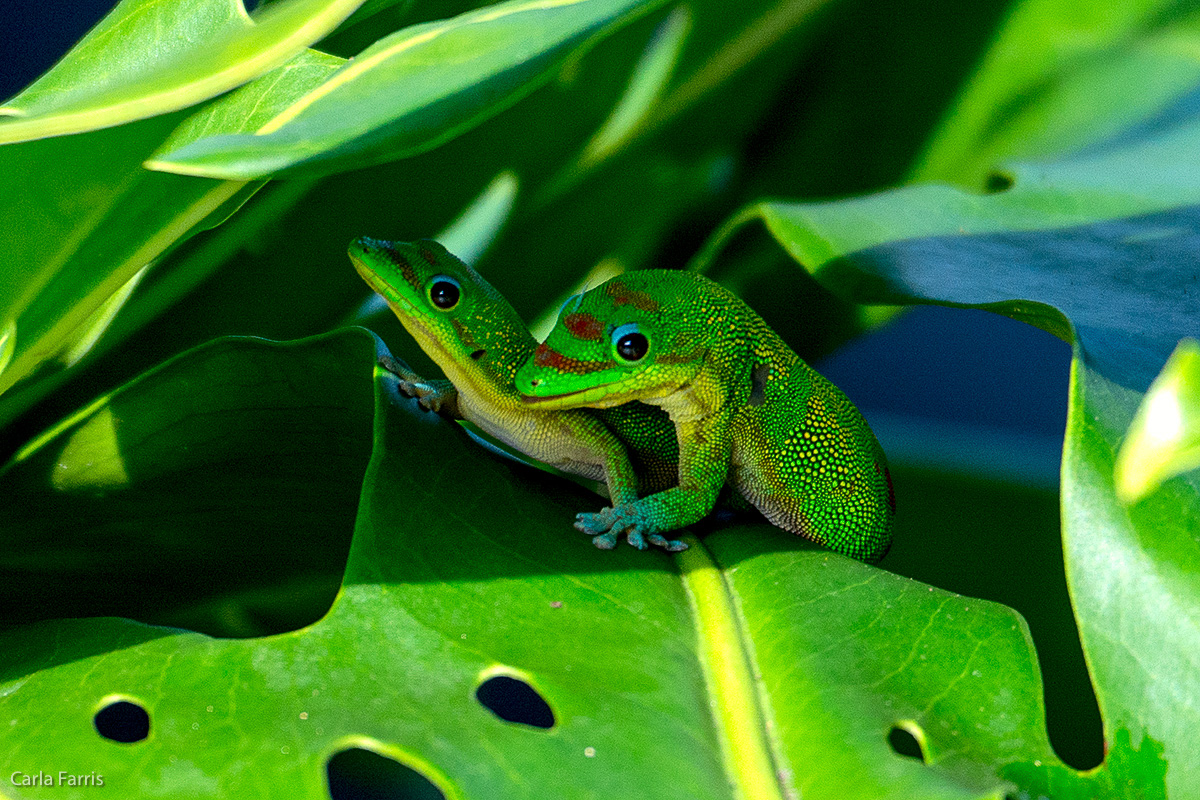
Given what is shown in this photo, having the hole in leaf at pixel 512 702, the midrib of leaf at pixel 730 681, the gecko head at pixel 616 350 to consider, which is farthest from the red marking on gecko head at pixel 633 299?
the hole in leaf at pixel 512 702

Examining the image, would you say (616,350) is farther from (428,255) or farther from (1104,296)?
(1104,296)

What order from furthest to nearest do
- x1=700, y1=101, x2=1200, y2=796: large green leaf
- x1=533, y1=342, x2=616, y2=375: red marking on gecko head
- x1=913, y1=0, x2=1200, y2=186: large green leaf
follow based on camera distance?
1. x1=913, y1=0, x2=1200, y2=186: large green leaf
2. x1=533, y1=342, x2=616, y2=375: red marking on gecko head
3. x1=700, y1=101, x2=1200, y2=796: large green leaf

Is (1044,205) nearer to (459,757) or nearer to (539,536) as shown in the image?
(539,536)

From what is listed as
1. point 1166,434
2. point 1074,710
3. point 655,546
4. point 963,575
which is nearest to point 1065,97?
point 963,575

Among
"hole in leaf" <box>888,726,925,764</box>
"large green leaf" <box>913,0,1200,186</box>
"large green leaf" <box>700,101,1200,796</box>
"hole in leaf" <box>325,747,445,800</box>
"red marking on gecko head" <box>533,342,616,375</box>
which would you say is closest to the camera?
"large green leaf" <box>700,101,1200,796</box>

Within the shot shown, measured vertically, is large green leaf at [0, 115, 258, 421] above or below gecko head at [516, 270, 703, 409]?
above

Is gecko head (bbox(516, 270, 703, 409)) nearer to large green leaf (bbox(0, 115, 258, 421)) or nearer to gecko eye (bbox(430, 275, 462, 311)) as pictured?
gecko eye (bbox(430, 275, 462, 311))

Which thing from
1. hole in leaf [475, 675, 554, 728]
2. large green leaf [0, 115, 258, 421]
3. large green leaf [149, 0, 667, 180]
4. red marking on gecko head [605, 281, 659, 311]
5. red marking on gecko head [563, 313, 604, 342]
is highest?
large green leaf [149, 0, 667, 180]

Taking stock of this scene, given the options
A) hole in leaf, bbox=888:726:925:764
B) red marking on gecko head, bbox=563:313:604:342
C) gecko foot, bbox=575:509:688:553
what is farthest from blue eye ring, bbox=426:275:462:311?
hole in leaf, bbox=888:726:925:764
